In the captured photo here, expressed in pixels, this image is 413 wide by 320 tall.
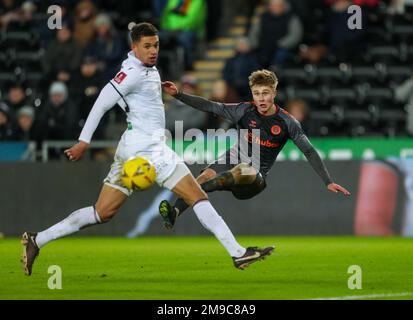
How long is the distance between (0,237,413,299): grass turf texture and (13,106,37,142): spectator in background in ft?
7.33

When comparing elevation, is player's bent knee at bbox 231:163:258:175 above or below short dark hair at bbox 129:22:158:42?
below

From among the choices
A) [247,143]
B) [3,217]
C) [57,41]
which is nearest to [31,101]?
[57,41]

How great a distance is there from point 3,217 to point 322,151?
15.7 ft

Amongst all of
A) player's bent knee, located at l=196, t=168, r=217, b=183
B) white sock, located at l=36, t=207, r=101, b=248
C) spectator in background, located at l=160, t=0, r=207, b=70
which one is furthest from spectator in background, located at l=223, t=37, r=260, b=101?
white sock, located at l=36, t=207, r=101, b=248

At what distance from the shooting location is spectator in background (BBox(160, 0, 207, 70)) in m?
21.1

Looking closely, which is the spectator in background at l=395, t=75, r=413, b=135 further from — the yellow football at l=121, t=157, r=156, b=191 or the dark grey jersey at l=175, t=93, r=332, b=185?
the yellow football at l=121, t=157, r=156, b=191

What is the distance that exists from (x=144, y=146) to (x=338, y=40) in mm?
9615

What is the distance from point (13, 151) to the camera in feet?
58.9

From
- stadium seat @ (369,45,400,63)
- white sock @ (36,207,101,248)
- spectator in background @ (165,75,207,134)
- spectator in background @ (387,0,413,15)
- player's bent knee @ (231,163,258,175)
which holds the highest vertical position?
spectator in background @ (387,0,413,15)

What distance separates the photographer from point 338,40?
20094 millimetres

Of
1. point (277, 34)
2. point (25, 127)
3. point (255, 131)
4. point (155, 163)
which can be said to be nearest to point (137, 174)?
point (155, 163)

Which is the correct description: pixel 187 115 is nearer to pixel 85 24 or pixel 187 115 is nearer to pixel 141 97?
pixel 85 24

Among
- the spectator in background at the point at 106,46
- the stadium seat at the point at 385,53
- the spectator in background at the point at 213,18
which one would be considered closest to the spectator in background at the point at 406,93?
the stadium seat at the point at 385,53
